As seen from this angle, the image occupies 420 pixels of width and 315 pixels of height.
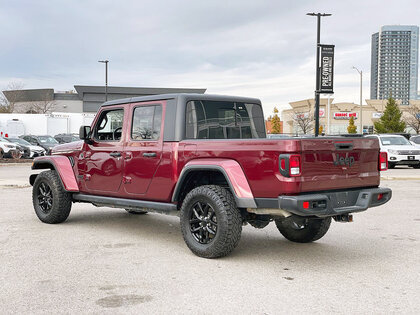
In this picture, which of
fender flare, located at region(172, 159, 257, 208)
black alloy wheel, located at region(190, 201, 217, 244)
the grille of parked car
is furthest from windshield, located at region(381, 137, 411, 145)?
fender flare, located at region(172, 159, 257, 208)

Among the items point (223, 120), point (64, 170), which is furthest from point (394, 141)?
point (64, 170)

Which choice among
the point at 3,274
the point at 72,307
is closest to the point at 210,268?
the point at 72,307

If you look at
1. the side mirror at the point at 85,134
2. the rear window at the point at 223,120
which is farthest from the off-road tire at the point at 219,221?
the side mirror at the point at 85,134

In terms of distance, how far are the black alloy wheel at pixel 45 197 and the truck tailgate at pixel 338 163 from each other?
466 centimetres

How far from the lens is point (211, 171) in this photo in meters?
5.96

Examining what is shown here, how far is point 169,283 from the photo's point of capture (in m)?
4.73

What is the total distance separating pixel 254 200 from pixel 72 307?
86.0 inches

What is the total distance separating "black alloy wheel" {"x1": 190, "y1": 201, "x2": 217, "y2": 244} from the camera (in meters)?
5.68

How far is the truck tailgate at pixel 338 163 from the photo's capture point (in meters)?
5.14

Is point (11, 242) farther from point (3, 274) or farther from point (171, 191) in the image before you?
point (171, 191)

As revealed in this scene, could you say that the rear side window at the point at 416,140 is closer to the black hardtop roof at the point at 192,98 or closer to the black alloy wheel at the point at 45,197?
the black hardtop roof at the point at 192,98

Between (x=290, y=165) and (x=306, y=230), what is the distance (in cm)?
193

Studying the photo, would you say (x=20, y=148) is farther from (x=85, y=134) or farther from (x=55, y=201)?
(x=85, y=134)

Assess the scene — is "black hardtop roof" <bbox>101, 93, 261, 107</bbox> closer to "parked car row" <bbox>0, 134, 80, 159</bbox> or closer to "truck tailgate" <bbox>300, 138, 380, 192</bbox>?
"truck tailgate" <bbox>300, 138, 380, 192</bbox>
